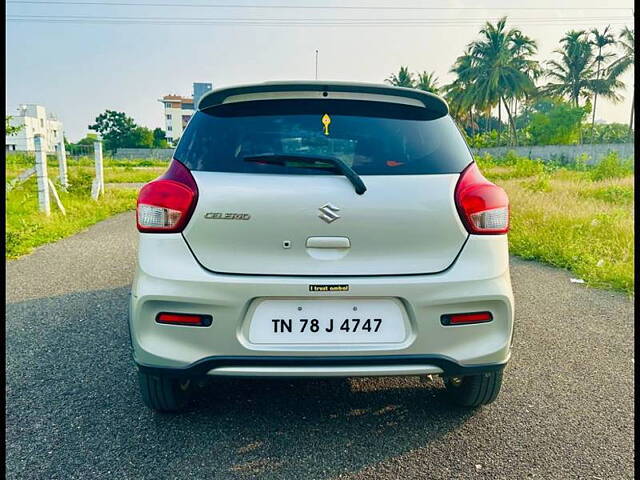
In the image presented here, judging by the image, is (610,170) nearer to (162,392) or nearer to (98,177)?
(98,177)

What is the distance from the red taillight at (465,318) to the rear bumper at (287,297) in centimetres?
2

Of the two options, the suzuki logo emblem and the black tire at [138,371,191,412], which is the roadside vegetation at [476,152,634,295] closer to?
the suzuki logo emblem

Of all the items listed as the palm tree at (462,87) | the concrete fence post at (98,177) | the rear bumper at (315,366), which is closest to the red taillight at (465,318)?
the rear bumper at (315,366)

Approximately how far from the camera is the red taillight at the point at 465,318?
1.91m

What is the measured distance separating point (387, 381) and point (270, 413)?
2.42 feet

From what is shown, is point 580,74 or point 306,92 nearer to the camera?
point 306,92

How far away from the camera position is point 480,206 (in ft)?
6.40

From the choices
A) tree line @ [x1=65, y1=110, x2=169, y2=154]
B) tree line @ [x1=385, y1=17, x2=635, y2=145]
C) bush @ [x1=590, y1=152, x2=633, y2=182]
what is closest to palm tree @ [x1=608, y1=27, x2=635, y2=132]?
tree line @ [x1=385, y1=17, x2=635, y2=145]

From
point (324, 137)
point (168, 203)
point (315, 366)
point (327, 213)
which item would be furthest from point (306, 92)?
point (315, 366)

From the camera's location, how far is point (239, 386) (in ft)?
8.76

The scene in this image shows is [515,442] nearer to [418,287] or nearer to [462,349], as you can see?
[462,349]

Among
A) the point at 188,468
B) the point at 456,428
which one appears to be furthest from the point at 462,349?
the point at 188,468

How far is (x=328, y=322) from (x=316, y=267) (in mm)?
223

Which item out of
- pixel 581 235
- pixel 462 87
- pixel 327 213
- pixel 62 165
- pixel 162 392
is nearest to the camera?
pixel 327 213
